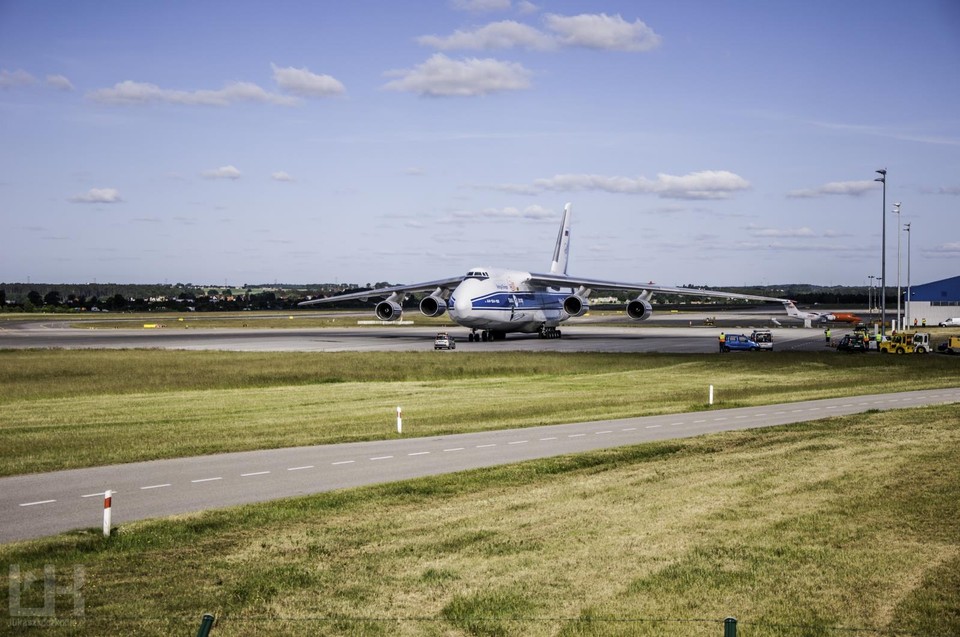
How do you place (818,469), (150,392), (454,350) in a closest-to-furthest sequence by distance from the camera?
(818,469) → (150,392) → (454,350)

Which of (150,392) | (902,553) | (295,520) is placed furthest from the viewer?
(150,392)

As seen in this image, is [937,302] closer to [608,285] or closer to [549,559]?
[608,285]

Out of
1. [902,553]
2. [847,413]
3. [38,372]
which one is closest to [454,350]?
[38,372]

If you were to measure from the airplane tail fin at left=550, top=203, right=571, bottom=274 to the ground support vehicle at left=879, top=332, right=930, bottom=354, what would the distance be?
3155cm

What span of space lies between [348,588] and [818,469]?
1063cm

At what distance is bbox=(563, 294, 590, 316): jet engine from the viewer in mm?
72625

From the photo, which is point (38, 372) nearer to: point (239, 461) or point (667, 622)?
point (239, 461)

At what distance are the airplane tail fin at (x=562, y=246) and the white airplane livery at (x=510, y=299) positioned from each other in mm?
8471

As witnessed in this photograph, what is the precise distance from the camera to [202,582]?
427 inches

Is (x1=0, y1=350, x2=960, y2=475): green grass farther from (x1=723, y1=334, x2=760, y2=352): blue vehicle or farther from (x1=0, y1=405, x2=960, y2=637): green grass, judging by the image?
→ (x1=0, y1=405, x2=960, y2=637): green grass

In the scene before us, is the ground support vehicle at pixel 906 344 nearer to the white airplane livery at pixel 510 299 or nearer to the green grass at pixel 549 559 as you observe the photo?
the white airplane livery at pixel 510 299

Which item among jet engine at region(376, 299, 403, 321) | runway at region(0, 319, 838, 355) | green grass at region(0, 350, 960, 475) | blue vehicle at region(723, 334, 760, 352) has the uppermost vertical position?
jet engine at region(376, 299, 403, 321)

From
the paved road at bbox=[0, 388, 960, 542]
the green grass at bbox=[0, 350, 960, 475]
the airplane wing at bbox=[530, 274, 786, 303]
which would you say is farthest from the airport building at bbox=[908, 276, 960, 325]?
the paved road at bbox=[0, 388, 960, 542]

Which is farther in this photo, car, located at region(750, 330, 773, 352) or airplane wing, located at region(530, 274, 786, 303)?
airplane wing, located at region(530, 274, 786, 303)
